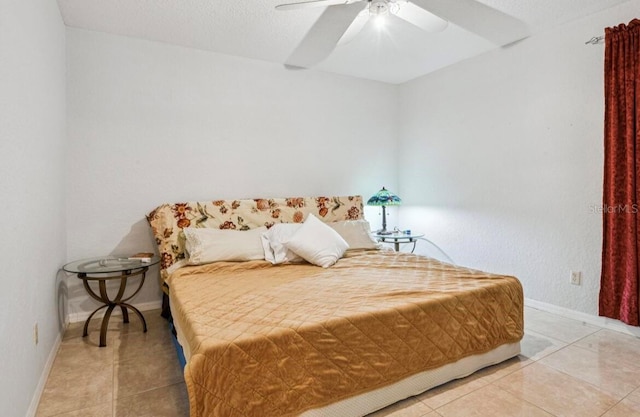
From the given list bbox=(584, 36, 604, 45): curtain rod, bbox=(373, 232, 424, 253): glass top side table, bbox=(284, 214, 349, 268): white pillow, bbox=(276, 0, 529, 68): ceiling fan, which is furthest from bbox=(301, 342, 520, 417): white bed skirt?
bbox=(584, 36, 604, 45): curtain rod

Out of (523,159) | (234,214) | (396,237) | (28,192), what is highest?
(523,159)

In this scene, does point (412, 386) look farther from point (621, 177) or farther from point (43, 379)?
point (621, 177)

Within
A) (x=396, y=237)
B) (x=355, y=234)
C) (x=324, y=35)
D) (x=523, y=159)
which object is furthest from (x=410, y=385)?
(x=324, y=35)

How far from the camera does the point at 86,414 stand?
1690 millimetres

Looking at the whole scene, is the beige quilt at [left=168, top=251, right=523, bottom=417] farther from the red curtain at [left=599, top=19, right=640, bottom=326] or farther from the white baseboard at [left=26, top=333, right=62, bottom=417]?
the red curtain at [left=599, top=19, right=640, bottom=326]

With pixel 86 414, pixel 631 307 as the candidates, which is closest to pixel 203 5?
pixel 86 414

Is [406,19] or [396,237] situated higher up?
[406,19]

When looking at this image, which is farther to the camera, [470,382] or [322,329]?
[470,382]

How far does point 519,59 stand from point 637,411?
2765mm

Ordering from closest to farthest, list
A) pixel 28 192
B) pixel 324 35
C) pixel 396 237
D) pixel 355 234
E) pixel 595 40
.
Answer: pixel 28 192
pixel 595 40
pixel 324 35
pixel 355 234
pixel 396 237

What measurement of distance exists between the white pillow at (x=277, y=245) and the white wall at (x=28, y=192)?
145 cm

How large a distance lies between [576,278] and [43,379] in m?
3.73

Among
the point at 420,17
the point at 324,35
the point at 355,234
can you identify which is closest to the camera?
the point at 420,17

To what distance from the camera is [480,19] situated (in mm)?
2652
